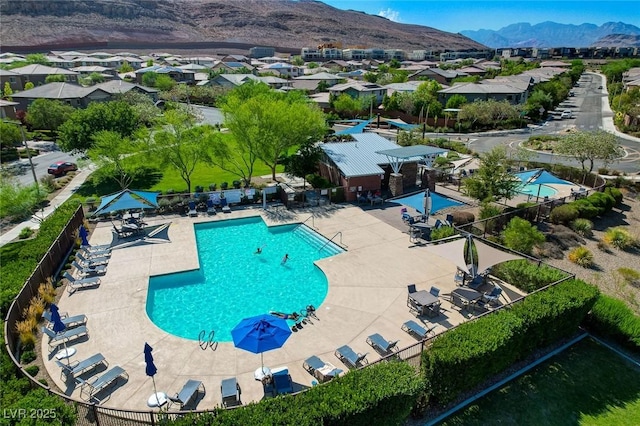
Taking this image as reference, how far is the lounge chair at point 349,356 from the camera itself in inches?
529

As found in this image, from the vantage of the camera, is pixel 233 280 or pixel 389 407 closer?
pixel 389 407

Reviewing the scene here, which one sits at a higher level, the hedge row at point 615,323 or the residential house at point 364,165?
the residential house at point 364,165

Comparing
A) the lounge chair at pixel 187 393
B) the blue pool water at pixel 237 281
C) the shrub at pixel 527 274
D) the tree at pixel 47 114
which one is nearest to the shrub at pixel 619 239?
the shrub at pixel 527 274

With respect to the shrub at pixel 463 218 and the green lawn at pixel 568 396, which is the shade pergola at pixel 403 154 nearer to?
the shrub at pixel 463 218

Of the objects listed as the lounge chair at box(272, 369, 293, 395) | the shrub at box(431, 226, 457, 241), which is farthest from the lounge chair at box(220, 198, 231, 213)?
the lounge chair at box(272, 369, 293, 395)

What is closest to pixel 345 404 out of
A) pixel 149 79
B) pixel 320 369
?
pixel 320 369

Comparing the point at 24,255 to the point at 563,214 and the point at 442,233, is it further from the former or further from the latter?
the point at 563,214

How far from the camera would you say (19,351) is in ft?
47.8

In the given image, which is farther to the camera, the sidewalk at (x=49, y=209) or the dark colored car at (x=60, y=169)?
the dark colored car at (x=60, y=169)

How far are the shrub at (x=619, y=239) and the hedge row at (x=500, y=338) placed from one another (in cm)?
1031

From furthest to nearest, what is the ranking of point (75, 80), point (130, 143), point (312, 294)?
point (75, 80) → point (130, 143) → point (312, 294)

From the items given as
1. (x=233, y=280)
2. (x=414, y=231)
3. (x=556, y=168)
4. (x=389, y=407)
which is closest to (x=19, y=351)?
(x=233, y=280)

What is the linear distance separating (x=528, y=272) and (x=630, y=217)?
15.9m

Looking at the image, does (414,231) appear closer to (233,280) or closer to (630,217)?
(233,280)
